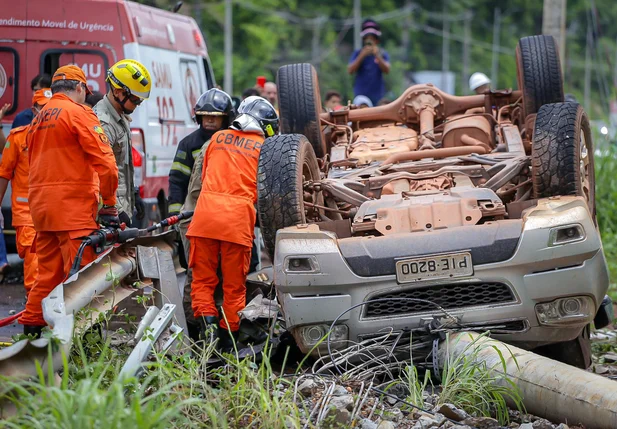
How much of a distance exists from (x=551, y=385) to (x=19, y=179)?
524 centimetres

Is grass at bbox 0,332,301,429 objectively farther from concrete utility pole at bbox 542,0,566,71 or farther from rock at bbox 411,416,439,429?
concrete utility pole at bbox 542,0,566,71

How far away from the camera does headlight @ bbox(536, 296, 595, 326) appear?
6.01 m

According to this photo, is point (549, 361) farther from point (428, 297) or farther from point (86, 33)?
point (86, 33)

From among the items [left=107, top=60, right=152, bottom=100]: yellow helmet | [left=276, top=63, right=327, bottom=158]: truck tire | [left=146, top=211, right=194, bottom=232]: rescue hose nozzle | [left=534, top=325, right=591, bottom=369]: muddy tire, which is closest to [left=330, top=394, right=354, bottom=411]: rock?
[left=534, top=325, right=591, bottom=369]: muddy tire

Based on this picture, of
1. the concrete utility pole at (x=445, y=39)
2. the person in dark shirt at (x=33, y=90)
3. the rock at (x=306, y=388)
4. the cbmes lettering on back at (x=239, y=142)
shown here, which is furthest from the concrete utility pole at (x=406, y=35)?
the rock at (x=306, y=388)

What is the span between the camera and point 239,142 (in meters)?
7.26

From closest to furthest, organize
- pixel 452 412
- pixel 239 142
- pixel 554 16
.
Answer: pixel 452 412 < pixel 239 142 < pixel 554 16

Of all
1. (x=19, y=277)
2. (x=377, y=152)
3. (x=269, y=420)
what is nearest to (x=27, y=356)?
(x=269, y=420)

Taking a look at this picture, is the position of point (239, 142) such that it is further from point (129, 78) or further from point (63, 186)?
point (63, 186)

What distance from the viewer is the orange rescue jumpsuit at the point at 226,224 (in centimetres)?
707

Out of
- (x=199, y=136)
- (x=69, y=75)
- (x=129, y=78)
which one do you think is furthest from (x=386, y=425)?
(x=199, y=136)

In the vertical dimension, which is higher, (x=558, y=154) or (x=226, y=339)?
(x=558, y=154)

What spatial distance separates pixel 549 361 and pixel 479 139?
2.92 meters

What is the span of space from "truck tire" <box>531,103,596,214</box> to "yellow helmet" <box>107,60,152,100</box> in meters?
2.66
